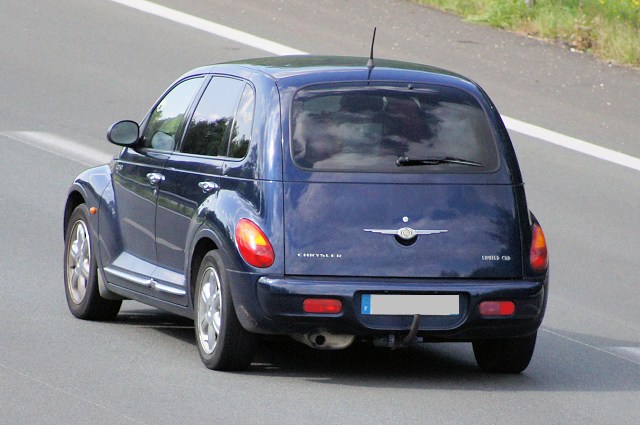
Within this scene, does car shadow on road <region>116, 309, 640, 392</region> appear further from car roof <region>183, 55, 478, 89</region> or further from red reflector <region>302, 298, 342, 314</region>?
car roof <region>183, 55, 478, 89</region>

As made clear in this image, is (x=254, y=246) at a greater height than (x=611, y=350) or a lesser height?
greater

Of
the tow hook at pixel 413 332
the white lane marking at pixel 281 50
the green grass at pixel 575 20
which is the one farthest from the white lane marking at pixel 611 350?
A: the green grass at pixel 575 20

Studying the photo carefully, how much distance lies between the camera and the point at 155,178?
9.92 m

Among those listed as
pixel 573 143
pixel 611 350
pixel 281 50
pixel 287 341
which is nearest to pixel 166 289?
pixel 287 341

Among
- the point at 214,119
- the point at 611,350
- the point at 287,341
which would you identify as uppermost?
the point at 214,119

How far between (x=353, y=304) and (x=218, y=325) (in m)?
0.82

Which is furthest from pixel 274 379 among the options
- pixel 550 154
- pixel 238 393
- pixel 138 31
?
pixel 138 31

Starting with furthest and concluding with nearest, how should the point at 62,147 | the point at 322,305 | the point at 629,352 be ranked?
the point at 62,147
the point at 629,352
the point at 322,305

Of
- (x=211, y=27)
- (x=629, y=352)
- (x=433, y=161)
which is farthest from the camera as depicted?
(x=211, y=27)

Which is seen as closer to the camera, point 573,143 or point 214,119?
point 214,119

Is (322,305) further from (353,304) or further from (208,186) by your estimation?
(208,186)

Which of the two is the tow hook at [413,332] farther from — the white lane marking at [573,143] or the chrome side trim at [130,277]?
the white lane marking at [573,143]

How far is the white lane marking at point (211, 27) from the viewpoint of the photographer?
20.6 metres

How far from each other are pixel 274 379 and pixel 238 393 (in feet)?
1.59
